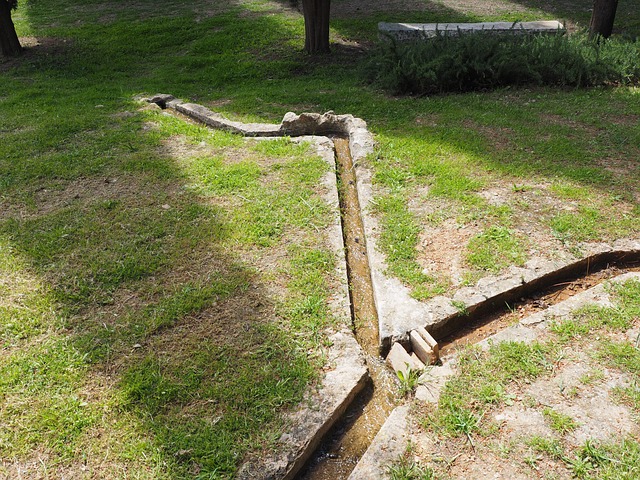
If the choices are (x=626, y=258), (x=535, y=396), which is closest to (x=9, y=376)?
(x=535, y=396)

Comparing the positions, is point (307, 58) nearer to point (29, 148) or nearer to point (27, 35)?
point (29, 148)

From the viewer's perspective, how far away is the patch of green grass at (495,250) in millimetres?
3197

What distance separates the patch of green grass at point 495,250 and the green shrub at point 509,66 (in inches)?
141

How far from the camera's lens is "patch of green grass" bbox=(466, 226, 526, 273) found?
3197 mm

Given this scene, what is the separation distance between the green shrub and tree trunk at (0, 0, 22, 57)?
291 inches

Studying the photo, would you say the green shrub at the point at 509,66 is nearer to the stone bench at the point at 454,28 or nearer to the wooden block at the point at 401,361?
the stone bench at the point at 454,28

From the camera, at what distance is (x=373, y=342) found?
290 centimetres

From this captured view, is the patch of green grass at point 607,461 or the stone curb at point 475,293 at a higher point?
the stone curb at point 475,293


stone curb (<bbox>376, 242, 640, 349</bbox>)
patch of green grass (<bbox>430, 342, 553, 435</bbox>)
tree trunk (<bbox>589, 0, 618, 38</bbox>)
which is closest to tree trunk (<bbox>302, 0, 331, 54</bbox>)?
tree trunk (<bbox>589, 0, 618, 38</bbox>)

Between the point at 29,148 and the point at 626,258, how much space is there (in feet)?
18.1

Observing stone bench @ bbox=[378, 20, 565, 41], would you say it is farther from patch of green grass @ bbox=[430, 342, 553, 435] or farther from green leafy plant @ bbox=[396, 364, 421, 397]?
green leafy plant @ bbox=[396, 364, 421, 397]

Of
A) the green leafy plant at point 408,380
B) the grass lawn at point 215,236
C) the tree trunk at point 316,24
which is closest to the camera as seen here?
the grass lawn at point 215,236

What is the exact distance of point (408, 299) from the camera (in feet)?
9.80

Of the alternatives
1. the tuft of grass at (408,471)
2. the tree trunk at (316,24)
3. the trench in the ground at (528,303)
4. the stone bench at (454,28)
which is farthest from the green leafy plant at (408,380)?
the stone bench at (454,28)
